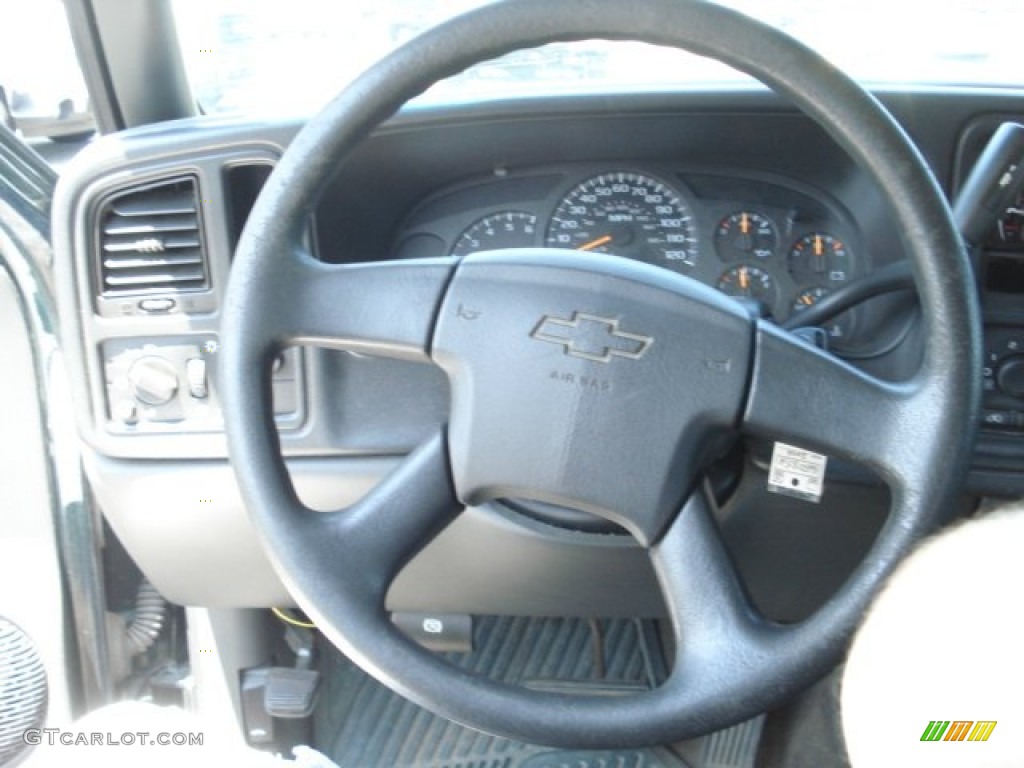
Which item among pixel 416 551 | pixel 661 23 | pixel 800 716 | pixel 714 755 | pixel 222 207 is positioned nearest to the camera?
pixel 661 23

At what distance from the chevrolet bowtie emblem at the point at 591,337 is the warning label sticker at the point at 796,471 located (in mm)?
173

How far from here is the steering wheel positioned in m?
1.04

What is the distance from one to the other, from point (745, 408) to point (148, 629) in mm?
1188

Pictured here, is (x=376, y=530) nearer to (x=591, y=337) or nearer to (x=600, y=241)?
(x=591, y=337)

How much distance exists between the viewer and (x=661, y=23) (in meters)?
1.04

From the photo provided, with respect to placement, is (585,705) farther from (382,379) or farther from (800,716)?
(800,716)

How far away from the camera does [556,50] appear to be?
155 cm

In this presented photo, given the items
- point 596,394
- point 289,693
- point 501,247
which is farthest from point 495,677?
point 596,394

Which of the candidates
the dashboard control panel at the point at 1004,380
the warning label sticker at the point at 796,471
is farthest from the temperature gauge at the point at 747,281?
the warning label sticker at the point at 796,471

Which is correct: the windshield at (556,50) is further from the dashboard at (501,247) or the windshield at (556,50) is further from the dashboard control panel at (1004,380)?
the dashboard control panel at (1004,380)

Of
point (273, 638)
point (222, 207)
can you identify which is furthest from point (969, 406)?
point (273, 638)

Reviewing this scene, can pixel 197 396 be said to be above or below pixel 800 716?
above

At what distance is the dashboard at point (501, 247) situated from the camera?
4.77ft

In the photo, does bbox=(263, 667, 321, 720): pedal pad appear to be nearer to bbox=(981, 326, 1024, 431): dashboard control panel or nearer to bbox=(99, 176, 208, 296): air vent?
bbox=(99, 176, 208, 296): air vent
